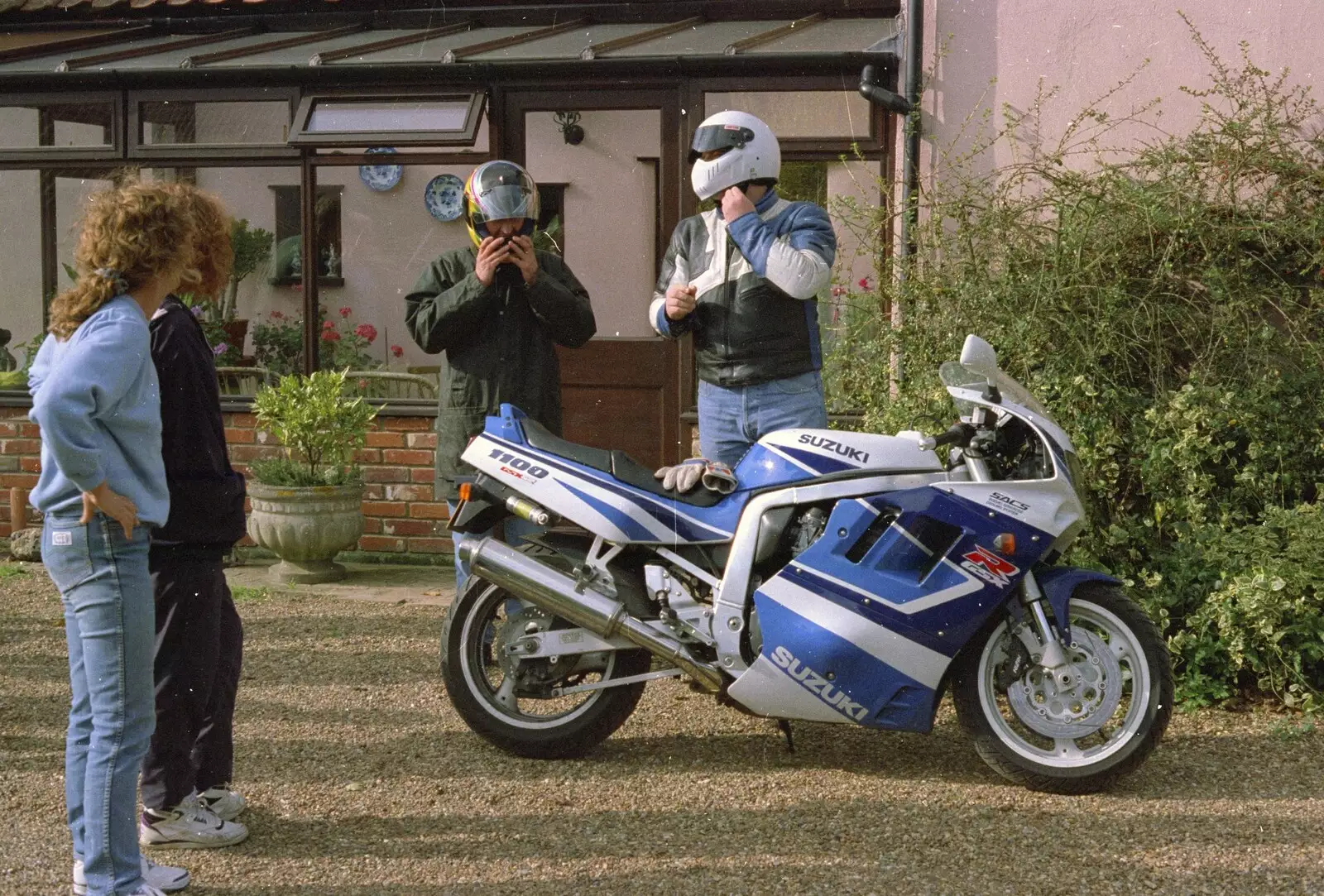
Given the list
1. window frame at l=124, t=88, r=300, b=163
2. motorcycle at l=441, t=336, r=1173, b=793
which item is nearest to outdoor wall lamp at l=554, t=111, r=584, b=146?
window frame at l=124, t=88, r=300, b=163

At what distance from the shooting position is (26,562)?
8.41 m

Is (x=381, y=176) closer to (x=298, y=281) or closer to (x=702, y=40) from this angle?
(x=298, y=281)

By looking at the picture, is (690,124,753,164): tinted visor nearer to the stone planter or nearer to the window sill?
the stone planter

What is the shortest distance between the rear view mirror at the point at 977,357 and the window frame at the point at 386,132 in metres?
4.54

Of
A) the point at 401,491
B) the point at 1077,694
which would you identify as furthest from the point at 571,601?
the point at 401,491

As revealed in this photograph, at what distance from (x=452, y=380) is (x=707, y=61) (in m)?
3.02

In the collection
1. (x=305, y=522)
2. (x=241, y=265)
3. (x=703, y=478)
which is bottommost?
(x=305, y=522)

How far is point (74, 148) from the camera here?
8.97 meters

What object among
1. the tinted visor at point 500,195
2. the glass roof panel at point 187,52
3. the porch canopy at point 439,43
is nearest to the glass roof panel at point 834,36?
the porch canopy at point 439,43

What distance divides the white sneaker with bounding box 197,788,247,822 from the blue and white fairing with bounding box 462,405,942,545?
121 cm

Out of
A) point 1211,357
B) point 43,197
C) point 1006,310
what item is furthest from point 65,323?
point 43,197

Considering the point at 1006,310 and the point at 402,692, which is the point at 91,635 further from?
the point at 1006,310

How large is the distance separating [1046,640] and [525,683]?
1.59 m

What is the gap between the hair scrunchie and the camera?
137 inches
